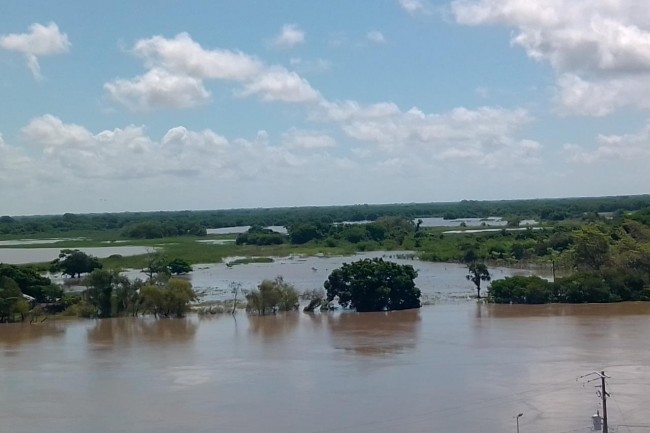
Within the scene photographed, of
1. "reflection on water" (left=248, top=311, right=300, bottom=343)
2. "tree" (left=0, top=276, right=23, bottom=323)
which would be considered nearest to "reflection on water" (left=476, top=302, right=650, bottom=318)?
"reflection on water" (left=248, top=311, right=300, bottom=343)

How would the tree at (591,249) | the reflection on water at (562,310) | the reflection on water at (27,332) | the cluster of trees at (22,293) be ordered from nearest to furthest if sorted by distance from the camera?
→ the reflection on water at (27,332)
the reflection on water at (562,310)
the cluster of trees at (22,293)
the tree at (591,249)

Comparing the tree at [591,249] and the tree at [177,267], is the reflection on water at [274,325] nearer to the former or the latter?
the tree at [591,249]

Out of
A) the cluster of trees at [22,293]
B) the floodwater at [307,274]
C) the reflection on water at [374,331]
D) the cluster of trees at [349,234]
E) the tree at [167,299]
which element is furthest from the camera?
the cluster of trees at [349,234]

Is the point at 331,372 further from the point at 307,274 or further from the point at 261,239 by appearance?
the point at 261,239

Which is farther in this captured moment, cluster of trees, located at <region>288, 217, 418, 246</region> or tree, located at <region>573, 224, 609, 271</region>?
cluster of trees, located at <region>288, 217, 418, 246</region>

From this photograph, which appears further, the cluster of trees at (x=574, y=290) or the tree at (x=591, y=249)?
the tree at (x=591, y=249)

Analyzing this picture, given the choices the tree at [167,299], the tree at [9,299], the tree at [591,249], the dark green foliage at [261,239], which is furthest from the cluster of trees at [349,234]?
the tree at [9,299]

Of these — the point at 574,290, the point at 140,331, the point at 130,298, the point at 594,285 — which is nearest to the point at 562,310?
the point at 574,290

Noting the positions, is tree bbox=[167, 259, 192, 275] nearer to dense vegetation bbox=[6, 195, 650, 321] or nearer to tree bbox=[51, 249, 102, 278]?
dense vegetation bbox=[6, 195, 650, 321]
